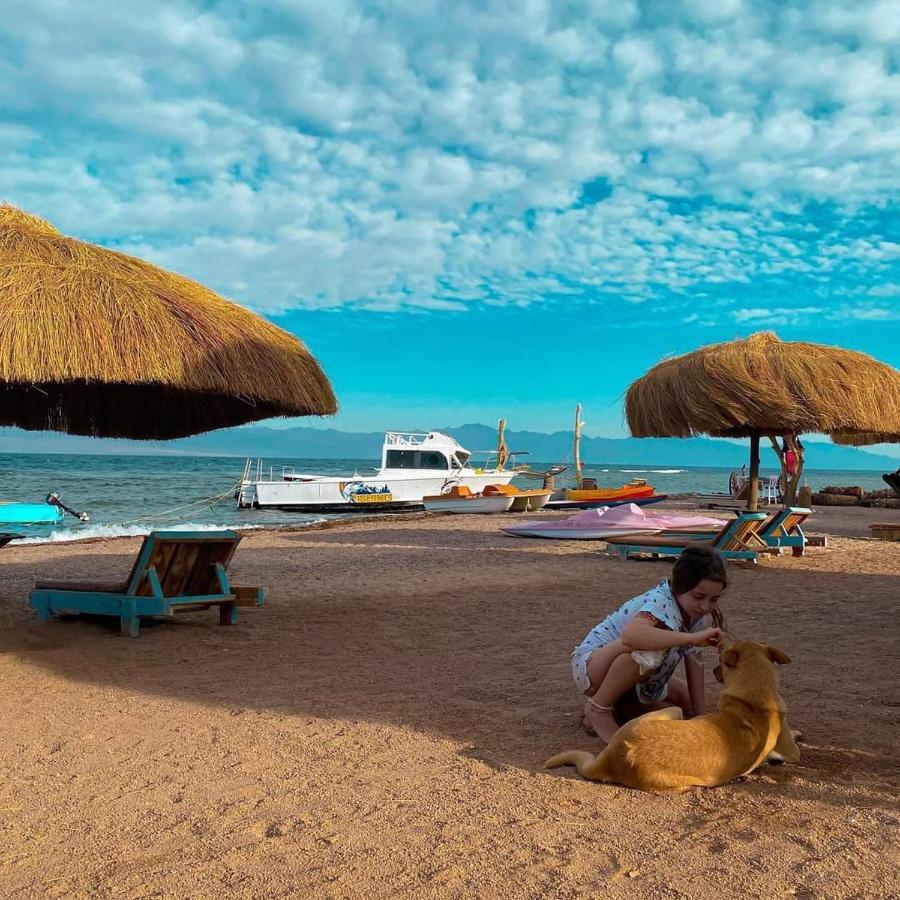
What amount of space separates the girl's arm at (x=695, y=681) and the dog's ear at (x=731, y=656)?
283mm

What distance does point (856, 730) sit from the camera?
359 centimetres

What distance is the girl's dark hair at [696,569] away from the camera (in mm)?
3049

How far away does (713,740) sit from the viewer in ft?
9.51

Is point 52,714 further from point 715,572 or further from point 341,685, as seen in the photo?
point 715,572

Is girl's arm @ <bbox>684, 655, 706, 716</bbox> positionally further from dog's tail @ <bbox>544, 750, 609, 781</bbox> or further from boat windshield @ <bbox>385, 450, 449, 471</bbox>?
boat windshield @ <bbox>385, 450, 449, 471</bbox>

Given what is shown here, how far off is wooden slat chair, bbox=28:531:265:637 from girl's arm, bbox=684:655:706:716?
333 centimetres

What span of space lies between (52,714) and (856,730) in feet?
11.7

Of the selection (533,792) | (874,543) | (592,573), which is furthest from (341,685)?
(874,543)

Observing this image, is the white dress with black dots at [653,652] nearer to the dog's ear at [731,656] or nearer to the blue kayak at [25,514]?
the dog's ear at [731,656]

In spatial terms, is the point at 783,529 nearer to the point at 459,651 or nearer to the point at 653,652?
the point at 459,651

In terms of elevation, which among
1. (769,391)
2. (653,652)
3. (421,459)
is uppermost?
(769,391)

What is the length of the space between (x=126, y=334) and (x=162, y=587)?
6.20ft

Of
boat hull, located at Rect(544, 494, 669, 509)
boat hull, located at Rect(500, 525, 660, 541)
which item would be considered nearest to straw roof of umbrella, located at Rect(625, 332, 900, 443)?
boat hull, located at Rect(500, 525, 660, 541)

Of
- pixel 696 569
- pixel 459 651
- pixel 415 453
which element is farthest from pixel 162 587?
pixel 415 453
